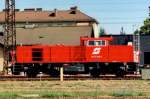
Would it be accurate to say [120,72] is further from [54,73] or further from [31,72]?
[31,72]

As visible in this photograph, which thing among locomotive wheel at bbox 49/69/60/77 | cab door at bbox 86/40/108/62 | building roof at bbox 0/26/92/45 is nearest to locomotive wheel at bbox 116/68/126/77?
cab door at bbox 86/40/108/62

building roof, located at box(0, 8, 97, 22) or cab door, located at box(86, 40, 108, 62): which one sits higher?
cab door, located at box(86, 40, 108, 62)

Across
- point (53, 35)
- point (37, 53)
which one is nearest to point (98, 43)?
point (37, 53)

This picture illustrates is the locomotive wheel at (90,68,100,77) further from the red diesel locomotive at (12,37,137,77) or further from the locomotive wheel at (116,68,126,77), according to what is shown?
the locomotive wheel at (116,68,126,77)

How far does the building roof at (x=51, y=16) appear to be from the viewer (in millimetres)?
108500

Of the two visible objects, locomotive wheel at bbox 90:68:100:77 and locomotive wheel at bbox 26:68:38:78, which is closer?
locomotive wheel at bbox 90:68:100:77

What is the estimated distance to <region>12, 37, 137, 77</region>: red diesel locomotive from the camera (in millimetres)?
40438

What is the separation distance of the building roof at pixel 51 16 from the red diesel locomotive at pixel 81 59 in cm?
6631

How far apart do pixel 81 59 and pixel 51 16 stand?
70.9m

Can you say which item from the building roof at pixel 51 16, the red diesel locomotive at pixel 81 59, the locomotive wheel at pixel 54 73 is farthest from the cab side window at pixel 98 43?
the building roof at pixel 51 16

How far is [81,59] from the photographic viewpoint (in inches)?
1610

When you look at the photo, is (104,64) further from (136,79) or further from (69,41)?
(69,41)

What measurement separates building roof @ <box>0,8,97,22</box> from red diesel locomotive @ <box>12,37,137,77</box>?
66307 mm

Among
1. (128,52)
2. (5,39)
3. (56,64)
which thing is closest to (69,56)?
(56,64)
